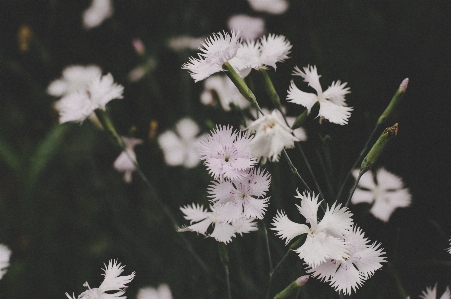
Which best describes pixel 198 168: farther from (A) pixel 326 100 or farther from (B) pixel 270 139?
(B) pixel 270 139

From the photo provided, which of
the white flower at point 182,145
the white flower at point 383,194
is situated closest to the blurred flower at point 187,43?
the white flower at point 182,145

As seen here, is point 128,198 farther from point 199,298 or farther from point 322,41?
point 322,41

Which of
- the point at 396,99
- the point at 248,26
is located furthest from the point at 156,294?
the point at 248,26

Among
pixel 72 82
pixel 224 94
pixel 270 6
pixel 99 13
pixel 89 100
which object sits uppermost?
pixel 99 13

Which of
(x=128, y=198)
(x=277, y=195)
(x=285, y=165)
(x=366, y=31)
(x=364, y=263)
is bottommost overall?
(x=364, y=263)

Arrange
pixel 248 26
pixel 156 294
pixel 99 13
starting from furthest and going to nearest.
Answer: pixel 99 13, pixel 248 26, pixel 156 294

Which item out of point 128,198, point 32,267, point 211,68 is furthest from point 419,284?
point 32,267
